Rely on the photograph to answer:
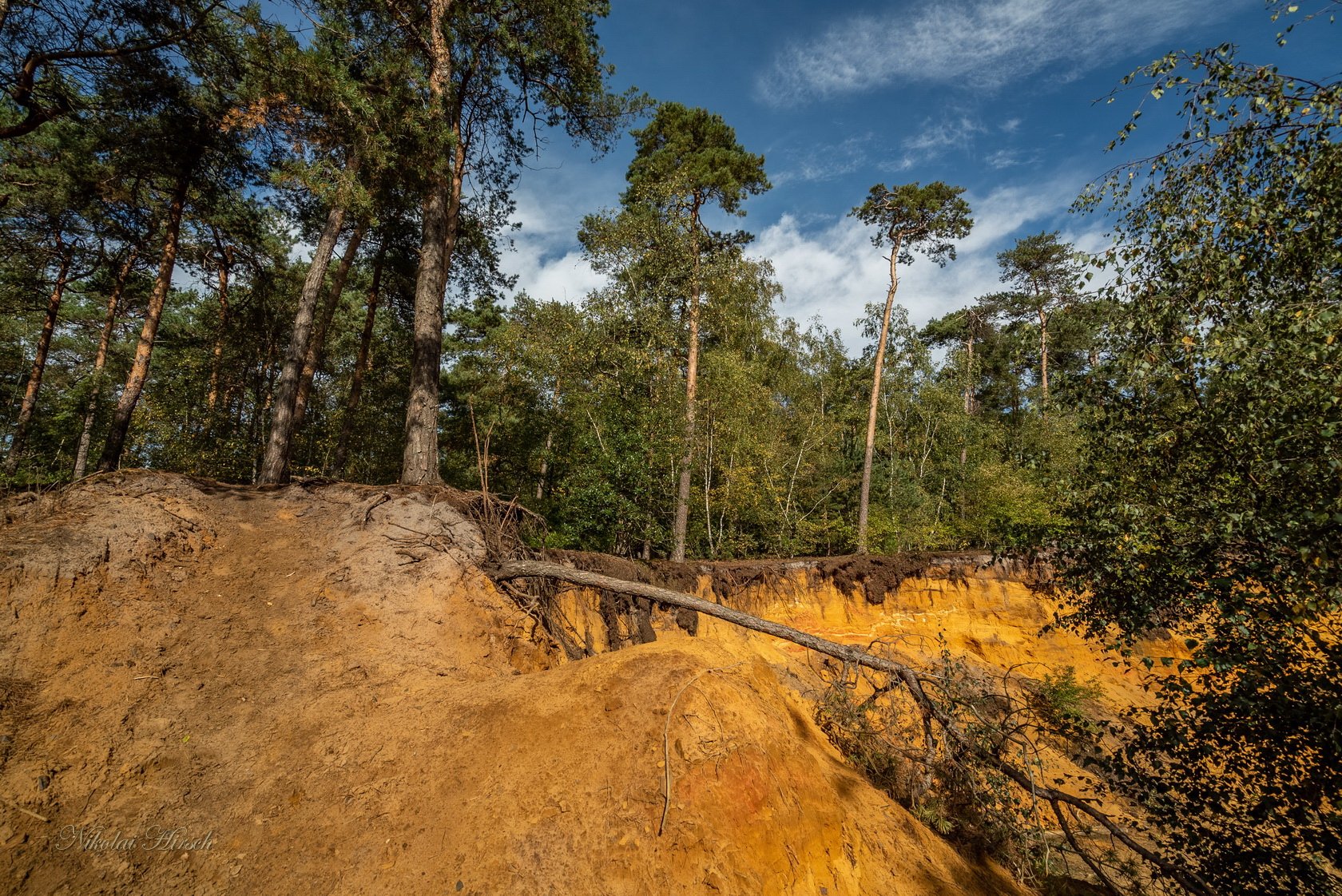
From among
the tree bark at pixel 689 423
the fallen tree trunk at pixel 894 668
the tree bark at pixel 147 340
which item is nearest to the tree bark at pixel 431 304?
the fallen tree trunk at pixel 894 668

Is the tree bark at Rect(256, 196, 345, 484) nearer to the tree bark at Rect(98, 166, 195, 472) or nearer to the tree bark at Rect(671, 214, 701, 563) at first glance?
the tree bark at Rect(98, 166, 195, 472)

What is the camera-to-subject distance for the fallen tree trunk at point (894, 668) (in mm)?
3711

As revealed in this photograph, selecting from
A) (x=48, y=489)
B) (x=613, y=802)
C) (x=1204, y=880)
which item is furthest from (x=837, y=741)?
(x=48, y=489)

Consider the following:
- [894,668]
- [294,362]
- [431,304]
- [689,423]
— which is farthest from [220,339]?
[894,668]

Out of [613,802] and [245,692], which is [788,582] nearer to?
[613,802]

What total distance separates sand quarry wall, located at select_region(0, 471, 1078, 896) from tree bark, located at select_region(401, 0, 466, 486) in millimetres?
2292

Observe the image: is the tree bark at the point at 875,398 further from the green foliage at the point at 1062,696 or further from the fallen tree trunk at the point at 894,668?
the fallen tree trunk at the point at 894,668

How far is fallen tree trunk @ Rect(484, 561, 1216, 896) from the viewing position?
371 cm

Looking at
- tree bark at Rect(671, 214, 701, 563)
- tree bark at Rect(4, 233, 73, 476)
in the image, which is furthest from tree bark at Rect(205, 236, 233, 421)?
tree bark at Rect(671, 214, 701, 563)

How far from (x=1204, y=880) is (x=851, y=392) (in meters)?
26.3

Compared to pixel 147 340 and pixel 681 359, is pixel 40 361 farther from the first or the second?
pixel 681 359

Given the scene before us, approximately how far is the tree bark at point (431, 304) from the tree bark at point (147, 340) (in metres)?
6.94

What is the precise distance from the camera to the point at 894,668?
196 inches

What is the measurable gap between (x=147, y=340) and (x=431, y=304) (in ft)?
26.5
